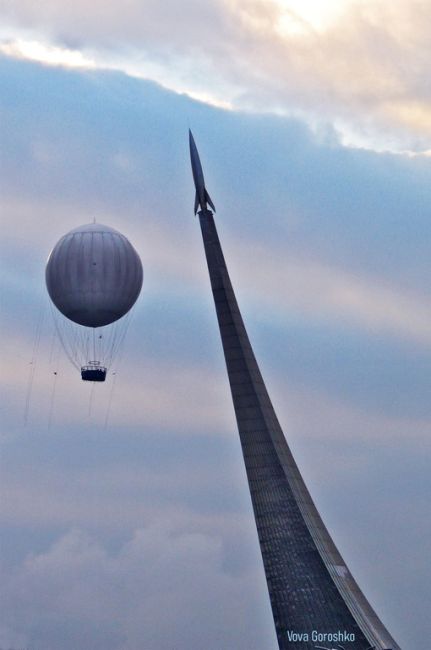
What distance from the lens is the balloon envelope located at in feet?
323

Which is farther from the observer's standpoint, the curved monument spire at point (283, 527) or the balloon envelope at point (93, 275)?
the curved monument spire at point (283, 527)

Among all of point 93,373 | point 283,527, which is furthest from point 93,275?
point 283,527

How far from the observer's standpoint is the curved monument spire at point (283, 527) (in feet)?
355

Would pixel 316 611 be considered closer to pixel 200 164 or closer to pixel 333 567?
pixel 333 567

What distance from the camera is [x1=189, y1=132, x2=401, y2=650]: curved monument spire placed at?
108188 millimetres

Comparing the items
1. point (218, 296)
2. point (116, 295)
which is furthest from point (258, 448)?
point (116, 295)

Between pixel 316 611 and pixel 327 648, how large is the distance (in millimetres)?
2945

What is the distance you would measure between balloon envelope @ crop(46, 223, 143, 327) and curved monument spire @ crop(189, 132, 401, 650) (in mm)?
15676

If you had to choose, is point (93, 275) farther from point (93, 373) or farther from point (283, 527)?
point (283, 527)

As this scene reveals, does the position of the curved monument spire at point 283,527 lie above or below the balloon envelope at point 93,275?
below

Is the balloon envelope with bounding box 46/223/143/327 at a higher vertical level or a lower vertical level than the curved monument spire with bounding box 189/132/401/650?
higher

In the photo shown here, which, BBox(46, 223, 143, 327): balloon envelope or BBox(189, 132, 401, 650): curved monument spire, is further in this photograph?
BBox(189, 132, 401, 650): curved monument spire

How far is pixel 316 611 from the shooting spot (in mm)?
109000

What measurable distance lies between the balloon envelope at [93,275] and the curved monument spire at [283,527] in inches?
617
